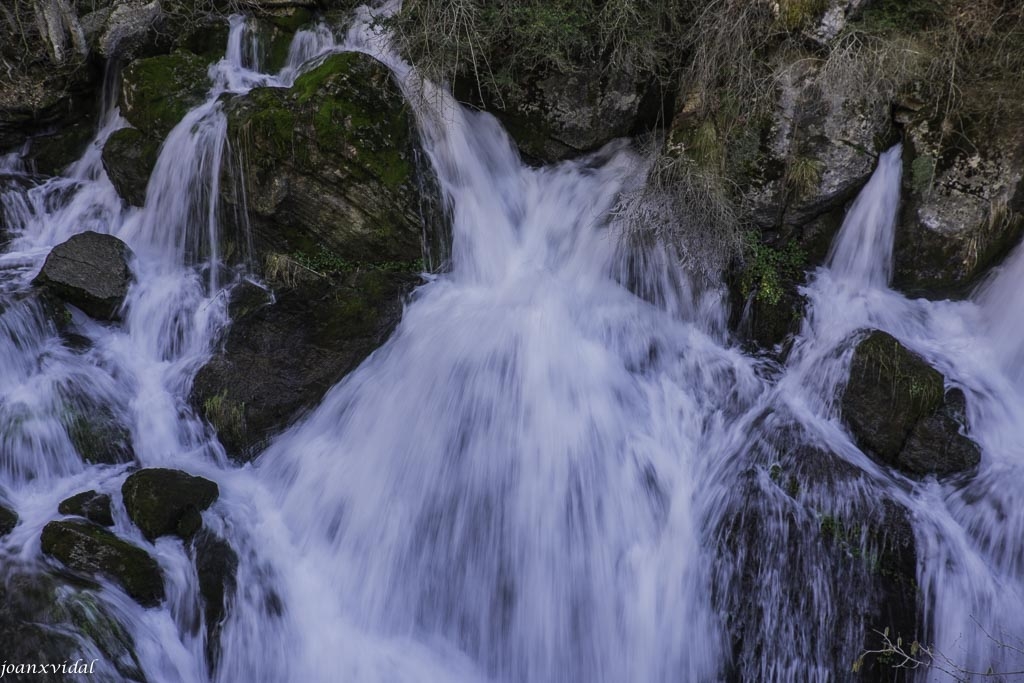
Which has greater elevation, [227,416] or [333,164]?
[333,164]

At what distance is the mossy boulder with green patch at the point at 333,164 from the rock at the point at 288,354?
15.9 inches

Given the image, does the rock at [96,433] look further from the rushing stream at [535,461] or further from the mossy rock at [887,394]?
the mossy rock at [887,394]

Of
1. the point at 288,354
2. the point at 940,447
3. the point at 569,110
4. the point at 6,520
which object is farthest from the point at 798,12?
the point at 6,520

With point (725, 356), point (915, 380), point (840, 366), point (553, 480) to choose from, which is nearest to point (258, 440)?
point (553, 480)

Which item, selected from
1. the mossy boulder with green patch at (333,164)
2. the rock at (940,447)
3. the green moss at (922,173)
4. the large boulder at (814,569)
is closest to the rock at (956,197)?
the green moss at (922,173)

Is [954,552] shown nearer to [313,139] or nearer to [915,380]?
[915,380]

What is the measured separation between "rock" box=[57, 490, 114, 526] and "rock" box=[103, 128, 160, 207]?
9.04ft

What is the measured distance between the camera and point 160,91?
579cm

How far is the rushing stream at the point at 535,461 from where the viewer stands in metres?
3.92

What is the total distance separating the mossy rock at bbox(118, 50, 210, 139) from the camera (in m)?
5.73

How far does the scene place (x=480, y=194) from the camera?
575 centimetres

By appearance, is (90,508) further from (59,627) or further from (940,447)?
(940,447)

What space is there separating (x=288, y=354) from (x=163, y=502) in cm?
133

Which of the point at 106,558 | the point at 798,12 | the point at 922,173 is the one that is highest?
the point at 798,12
